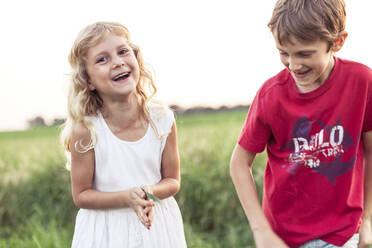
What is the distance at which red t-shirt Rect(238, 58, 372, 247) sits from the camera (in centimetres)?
215

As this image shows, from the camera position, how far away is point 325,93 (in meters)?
2.15

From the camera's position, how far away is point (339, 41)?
2135mm

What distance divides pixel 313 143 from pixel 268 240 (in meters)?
0.44

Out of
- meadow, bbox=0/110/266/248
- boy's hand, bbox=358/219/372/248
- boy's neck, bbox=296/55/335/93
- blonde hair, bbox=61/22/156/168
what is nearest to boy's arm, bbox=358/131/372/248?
boy's hand, bbox=358/219/372/248

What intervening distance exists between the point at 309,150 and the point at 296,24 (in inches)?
20.6

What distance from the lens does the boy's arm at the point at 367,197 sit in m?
2.25

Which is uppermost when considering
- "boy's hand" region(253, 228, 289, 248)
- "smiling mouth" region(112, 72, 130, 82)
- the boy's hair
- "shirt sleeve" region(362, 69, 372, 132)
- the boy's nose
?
the boy's hair

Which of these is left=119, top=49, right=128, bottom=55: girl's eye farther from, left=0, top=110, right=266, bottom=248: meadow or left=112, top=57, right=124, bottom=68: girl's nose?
left=0, top=110, right=266, bottom=248: meadow

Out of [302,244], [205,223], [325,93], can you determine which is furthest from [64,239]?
[325,93]

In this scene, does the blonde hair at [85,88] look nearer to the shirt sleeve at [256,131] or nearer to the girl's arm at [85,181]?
the girl's arm at [85,181]

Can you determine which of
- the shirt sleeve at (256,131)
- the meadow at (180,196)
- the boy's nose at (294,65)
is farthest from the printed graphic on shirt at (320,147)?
the meadow at (180,196)

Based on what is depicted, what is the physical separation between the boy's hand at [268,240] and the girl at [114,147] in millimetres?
504

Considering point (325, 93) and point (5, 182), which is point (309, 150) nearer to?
point (325, 93)

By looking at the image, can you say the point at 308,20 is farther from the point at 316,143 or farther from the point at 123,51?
the point at 123,51
